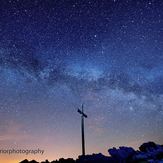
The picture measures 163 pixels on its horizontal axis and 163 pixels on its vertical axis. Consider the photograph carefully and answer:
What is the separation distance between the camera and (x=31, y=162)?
60.1ft

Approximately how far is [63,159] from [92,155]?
1746mm

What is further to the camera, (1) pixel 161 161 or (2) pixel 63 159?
(2) pixel 63 159

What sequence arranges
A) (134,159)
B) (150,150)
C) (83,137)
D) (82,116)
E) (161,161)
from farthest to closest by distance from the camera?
(82,116) < (83,137) < (150,150) < (134,159) < (161,161)

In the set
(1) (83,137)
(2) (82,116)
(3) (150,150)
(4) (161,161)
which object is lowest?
(4) (161,161)

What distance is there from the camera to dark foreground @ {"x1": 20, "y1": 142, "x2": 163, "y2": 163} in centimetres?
1634

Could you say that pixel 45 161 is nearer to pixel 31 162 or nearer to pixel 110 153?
pixel 31 162

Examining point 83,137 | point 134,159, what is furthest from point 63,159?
point 83,137

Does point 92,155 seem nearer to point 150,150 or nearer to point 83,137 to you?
point 150,150

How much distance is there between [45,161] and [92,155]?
283 centimetres

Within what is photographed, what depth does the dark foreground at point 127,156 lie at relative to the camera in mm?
16344

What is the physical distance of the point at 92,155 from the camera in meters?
17.6

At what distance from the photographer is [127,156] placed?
17078mm

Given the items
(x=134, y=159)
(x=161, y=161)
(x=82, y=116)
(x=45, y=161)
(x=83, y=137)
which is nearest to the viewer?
(x=161, y=161)

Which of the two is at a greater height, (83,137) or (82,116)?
(82,116)
